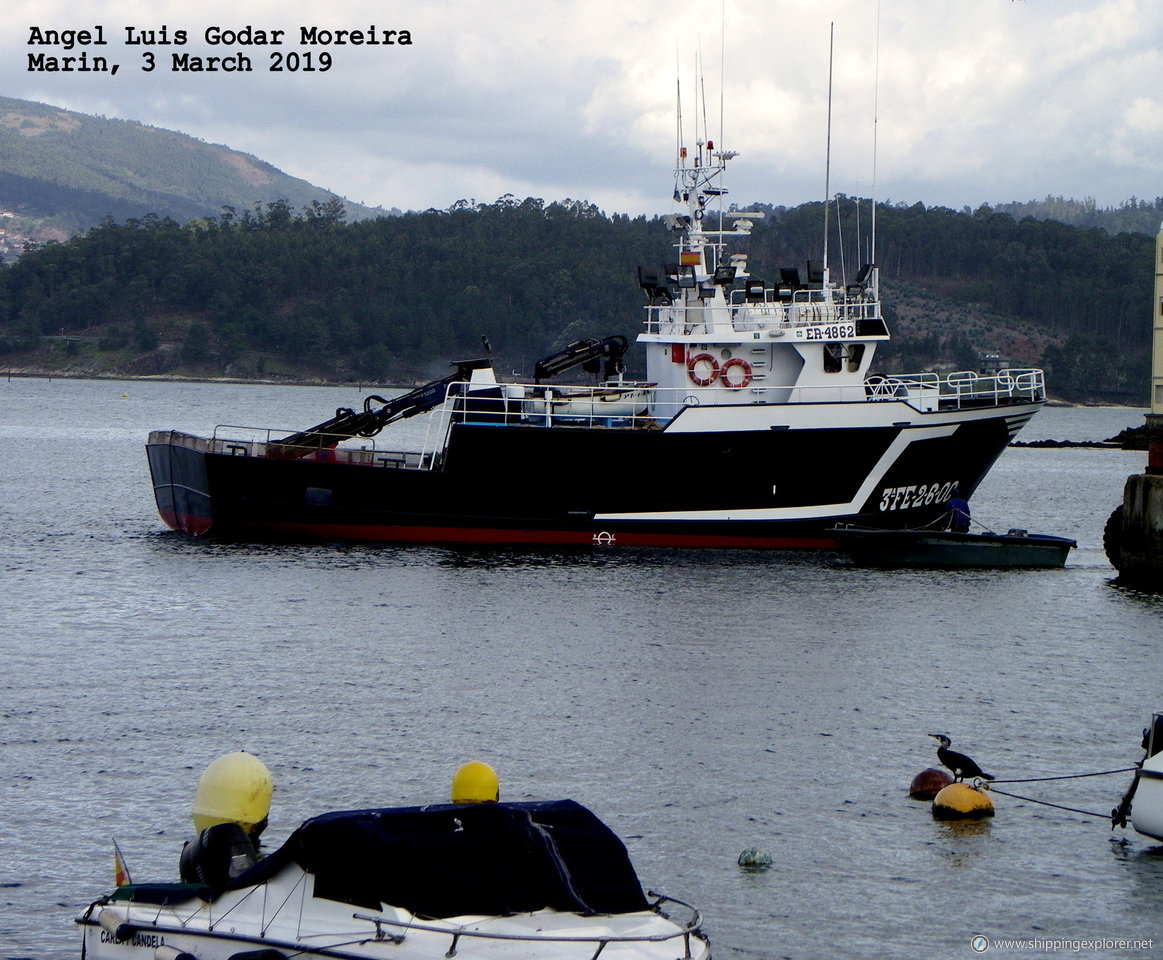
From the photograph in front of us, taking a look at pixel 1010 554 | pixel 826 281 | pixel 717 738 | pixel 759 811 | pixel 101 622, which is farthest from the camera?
pixel 826 281

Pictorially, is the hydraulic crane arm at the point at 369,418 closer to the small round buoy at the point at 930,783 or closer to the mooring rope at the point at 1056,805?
the small round buoy at the point at 930,783

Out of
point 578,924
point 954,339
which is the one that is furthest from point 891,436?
point 954,339

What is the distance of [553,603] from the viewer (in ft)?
104

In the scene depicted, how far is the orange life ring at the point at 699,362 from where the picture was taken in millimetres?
39312

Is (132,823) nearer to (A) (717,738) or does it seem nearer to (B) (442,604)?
(A) (717,738)

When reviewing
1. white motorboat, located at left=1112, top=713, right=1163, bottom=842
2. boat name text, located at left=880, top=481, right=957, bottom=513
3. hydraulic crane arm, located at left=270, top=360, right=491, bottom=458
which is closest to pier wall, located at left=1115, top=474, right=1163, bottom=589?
boat name text, located at left=880, top=481, right=957, bottom=513

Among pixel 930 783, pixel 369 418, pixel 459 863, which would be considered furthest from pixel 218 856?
pixel 369 418

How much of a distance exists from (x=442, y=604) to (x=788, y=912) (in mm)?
17507

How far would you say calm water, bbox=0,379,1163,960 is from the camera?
1565 cm

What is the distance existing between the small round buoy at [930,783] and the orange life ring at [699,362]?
21.5 m

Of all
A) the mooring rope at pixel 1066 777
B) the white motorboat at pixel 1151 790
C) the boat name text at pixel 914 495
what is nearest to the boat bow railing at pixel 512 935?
the white motorboat at pixel 1151 790

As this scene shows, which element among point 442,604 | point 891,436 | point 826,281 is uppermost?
point 826,281

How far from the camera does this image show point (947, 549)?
3622 cm

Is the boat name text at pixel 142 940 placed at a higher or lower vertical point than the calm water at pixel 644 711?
higher
